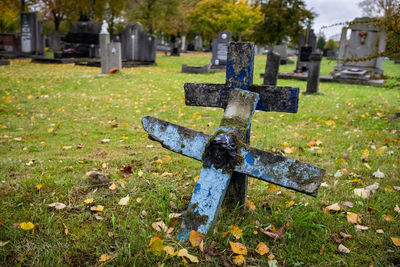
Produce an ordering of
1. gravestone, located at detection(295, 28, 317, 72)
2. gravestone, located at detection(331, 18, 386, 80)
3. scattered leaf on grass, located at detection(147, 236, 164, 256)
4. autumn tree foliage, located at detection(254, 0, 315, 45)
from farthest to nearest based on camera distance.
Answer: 1. autumn tree foliage, located at detection(254, 0, 315, 45)
2. gravestone, located at detection(295, 28, 317, 72)
3. gravestone, located at detection(331, 18, 386, 80)
4. scattered leaf on grass, located at detection(147, 236, 164, 256)

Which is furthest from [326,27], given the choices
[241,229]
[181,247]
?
[181,247]

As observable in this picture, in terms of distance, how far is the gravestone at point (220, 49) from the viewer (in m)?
16.1

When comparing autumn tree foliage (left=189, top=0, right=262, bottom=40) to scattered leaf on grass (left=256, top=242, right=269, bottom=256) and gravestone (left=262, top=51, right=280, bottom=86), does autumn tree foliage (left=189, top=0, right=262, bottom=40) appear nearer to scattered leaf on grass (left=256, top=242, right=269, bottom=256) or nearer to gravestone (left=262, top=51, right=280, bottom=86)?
gravestone (left=262, top=51, right=280, bottom=86)

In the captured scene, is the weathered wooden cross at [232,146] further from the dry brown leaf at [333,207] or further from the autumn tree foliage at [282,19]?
the autumn tree foliage at [282,19]

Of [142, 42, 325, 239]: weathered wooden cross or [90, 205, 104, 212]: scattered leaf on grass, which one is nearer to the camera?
[142, 42, 325, 239]: weathered wooden cross

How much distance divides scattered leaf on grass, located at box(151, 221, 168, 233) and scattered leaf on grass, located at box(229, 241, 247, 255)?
0.43 m

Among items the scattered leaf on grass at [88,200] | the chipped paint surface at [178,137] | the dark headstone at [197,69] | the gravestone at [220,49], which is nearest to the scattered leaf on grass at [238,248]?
the chipped paint surface at [178,137]

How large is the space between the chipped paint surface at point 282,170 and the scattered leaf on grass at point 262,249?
1.57ft

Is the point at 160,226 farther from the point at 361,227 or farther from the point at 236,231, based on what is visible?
the point at 361,227

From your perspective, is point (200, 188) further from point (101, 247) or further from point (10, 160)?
point (10, 160)

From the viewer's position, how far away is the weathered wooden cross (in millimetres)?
1629

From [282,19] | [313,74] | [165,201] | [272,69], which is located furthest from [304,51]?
[282,19]

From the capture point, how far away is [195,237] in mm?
1665

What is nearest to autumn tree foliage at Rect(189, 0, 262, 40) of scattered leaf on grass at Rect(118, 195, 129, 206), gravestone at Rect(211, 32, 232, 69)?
gravestone at Rect(211, 32, 232, 69)
